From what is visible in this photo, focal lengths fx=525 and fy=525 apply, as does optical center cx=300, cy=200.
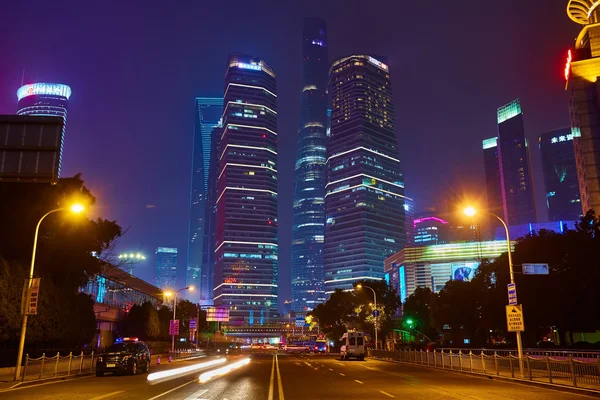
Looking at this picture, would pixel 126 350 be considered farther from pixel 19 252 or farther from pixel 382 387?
pixel 382 387

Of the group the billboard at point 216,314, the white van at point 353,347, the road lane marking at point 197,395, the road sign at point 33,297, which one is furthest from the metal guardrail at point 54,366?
the billboard at point 216,314

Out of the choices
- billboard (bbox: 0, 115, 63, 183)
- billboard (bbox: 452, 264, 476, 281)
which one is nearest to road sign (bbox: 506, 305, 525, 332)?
billboard (bbox: 0, 115, 63, 183)

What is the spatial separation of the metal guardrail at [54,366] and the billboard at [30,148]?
955 centimetres

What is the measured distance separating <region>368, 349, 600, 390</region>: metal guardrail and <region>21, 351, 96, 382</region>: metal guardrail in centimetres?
2380

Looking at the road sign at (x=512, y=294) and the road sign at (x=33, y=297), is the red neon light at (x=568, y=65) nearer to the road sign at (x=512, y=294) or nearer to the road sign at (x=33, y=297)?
the road sign at (x=512, y=294)

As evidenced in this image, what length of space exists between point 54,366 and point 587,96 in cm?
11650

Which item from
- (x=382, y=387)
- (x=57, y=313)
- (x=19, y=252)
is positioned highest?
(x=19, y=252)

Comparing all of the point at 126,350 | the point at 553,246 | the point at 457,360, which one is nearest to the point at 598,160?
the point at 553,246

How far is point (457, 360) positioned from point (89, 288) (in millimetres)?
40618

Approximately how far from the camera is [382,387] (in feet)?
70.8

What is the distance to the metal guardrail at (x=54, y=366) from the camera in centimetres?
2630

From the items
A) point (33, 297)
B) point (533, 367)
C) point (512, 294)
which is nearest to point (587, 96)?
point (512, 294)

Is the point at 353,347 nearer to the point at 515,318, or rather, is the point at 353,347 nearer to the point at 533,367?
the point at 515,318

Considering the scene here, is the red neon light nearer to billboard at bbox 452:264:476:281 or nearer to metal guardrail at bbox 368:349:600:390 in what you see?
billboard at bbox 452:264:476:281
